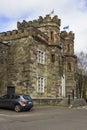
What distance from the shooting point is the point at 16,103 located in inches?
1067

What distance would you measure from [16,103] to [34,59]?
374 inches

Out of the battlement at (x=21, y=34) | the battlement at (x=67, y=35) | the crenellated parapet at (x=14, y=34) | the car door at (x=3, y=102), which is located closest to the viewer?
the car door at (x=3, y=102)

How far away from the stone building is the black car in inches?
268

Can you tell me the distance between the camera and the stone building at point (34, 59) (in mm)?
35125

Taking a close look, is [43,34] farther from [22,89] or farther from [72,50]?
[72,50]

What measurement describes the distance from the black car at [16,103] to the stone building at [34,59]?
6811 millimetres

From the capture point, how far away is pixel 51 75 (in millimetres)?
39281

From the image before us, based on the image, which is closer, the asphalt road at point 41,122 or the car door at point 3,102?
the asphalt road at point 41,122

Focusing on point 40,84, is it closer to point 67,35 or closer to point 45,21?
point 45,21

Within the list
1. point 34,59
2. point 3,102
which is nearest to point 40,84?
point 34,59

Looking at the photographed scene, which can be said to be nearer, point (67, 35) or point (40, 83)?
point (40, 83)

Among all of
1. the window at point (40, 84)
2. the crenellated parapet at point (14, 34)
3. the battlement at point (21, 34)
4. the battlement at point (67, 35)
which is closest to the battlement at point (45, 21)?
the battlement at point (21, 34)

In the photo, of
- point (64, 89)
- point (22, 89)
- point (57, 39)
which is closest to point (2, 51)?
point (22, 89)

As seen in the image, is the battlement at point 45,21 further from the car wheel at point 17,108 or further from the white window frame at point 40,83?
the car wheel at point 17,108
